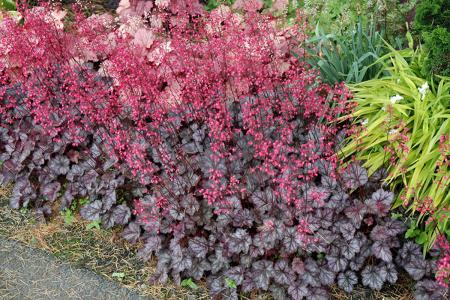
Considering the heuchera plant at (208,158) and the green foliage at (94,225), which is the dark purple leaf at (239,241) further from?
the green foliage at (94,225)

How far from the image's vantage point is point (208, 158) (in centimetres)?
396

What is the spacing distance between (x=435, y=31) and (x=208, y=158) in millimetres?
1850

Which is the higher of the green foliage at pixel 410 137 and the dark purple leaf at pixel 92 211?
the green foliage at pixel 410 137

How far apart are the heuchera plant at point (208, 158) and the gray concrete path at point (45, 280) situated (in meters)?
0.37

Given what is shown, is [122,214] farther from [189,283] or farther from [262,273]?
[262,273]

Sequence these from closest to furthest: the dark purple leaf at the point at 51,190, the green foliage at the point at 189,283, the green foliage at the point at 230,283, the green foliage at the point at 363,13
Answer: the green foliage at the point at 230,283 < the green foliage at the point at 189,283 < the dark purple leaf at the point at 51,190 < the green foliage at the point at 363,13

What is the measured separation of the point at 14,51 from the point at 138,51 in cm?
104

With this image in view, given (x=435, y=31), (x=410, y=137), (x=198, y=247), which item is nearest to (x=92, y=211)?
(x=198, y=247)

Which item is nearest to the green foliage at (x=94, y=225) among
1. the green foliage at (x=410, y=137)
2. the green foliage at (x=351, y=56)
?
the green foliage at (x=410, y=137)

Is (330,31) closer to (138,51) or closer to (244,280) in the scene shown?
(138,51)

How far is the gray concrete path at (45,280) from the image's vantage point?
3754 millimetres

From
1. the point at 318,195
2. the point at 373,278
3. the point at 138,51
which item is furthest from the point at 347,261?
the point at 138,51

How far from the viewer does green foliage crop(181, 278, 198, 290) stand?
3681mm

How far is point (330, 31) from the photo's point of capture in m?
4.73
